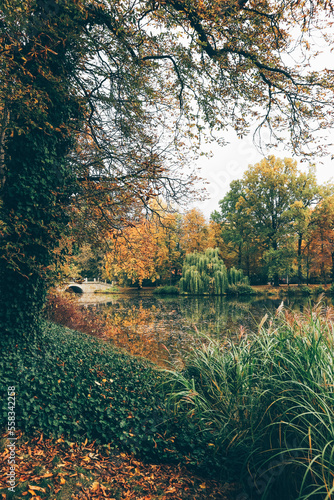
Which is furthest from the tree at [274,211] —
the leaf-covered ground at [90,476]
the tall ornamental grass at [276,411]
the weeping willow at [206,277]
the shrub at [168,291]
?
the leaf-covered ground at [90,476]

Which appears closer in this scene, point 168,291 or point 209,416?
point 209,416

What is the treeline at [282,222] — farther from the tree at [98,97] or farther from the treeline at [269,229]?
the tree at [98,97]

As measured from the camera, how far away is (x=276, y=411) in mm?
3043

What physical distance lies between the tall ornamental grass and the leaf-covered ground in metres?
0.42

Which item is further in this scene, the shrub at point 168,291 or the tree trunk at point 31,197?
the shrub at point 168,291

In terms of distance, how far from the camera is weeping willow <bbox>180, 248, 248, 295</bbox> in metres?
24.9

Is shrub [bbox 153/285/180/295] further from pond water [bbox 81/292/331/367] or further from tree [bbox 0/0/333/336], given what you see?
tree [bbox 0/0/333/336]

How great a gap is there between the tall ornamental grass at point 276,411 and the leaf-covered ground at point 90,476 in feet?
1.39

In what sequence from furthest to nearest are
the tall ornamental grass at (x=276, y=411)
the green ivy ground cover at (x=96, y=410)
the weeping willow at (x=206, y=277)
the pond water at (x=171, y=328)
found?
the weeping willow at (x=206, y=277)
the pond water at (x=171, y=328)
the green ivy ground cover at (x=96, y=410)
the tall ornamental grass at (x=276, y=411)

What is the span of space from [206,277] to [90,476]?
74.1 feet

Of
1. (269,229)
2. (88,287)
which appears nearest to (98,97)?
(269,229)

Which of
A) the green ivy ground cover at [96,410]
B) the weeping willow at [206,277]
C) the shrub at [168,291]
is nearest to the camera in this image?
the green ivy ground cover at [96,410]

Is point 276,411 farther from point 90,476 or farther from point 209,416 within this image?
point 90,476

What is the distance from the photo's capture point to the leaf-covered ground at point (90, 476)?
2.50 m
